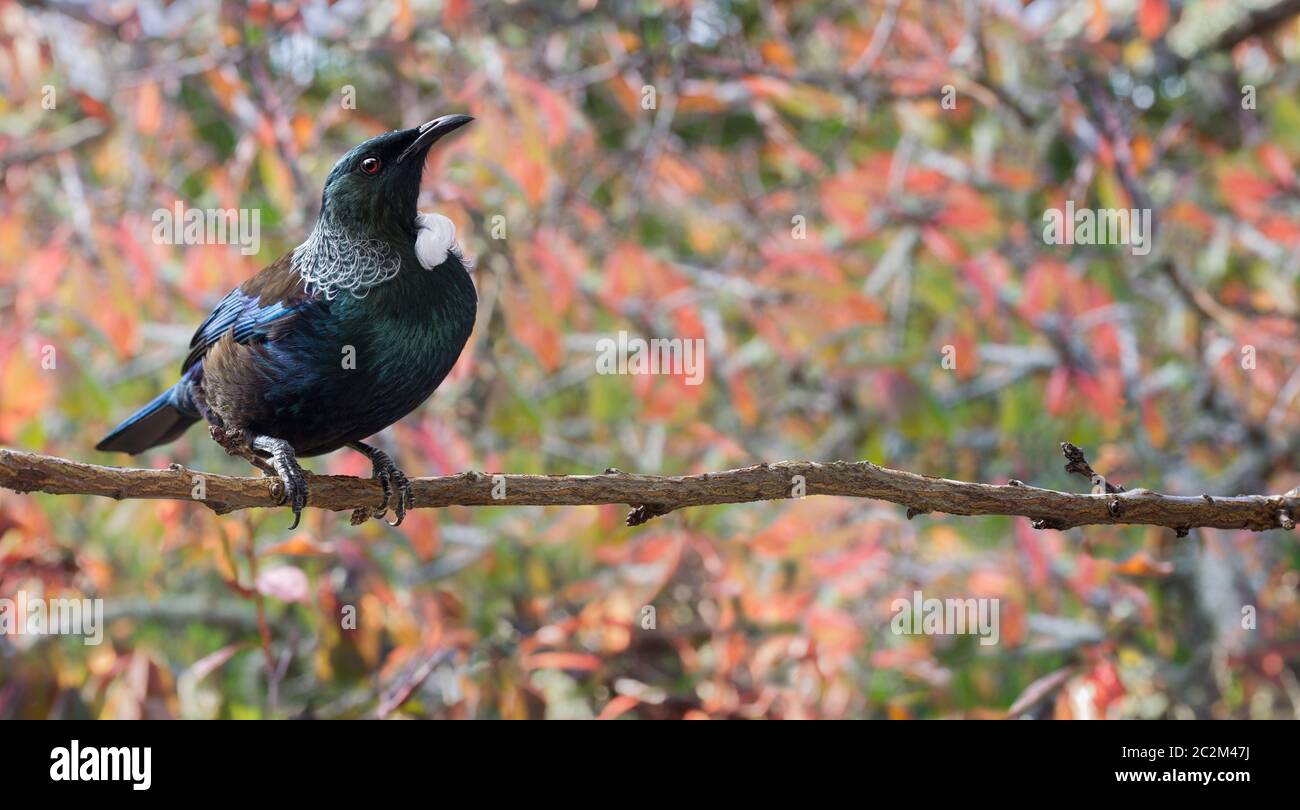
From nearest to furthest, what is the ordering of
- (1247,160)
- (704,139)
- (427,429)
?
(427,429)
(1247,160)
(704,139)

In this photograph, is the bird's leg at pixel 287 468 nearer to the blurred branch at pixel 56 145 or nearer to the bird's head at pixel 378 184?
the bird's head at pixel 378 184

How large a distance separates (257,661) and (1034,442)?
4.06 metres

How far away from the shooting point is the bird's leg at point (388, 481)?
2854 mm

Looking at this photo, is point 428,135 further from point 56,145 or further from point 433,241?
point 56,145

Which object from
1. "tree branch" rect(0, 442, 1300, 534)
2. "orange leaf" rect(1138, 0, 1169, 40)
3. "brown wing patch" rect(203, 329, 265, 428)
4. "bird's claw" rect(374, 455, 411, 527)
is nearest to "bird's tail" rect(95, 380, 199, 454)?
"brown wing patch" rect(203, 329, 265, 428)

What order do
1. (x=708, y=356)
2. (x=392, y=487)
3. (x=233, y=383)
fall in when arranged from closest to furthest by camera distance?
(x=233, y=383) < (x=392, y=487) < (x=708, y=356)

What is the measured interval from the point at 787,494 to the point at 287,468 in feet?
3.54

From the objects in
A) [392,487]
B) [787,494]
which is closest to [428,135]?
[392,487]

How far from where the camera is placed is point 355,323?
8.41 feet

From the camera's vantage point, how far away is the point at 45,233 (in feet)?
21.9

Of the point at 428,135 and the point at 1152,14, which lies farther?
the point at 1152,14

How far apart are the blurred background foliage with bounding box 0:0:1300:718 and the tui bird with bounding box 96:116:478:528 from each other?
1.30 meters

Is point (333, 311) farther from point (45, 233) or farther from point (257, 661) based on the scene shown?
point (45, 233)
